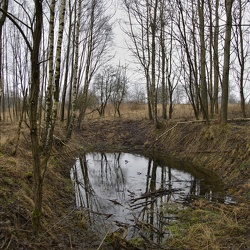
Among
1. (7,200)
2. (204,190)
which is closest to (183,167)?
(204,190)

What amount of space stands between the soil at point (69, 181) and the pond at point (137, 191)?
1.22 feet

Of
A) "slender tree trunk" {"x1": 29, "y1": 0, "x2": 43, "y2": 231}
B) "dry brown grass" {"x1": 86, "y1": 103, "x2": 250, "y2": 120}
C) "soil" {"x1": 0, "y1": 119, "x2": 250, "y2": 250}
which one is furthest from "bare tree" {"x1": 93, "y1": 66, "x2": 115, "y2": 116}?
"slender tree trunk" {"x1": 29, "y1": 0, "x2": 43, "y2": 231}

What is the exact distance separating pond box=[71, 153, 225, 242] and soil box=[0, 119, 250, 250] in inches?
14.6

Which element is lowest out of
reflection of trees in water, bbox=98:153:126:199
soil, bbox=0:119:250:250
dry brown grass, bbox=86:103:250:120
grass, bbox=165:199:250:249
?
reflection of trees in water, bbox=98:153:126:199

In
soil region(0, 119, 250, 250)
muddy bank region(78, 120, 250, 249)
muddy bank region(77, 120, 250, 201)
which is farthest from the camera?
muddy bank region(77, 120, 250, 201)

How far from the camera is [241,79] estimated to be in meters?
10.9

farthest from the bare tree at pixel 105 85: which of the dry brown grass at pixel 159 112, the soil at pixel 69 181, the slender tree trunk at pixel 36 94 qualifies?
the slender tree trunk at pixel 36 94

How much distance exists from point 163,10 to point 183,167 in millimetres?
8593

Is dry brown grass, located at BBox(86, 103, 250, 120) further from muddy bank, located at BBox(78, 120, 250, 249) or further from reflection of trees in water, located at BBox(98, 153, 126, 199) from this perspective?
reflection of trees in water, located at BBox(98, 153, 126, 199)

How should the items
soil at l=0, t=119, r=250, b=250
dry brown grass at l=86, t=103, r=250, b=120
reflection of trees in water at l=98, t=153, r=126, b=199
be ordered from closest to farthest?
soil at l=0, t=119, r=250, b=250, reflection of trees in water at l=98, t=153, r=126, b=199, dry brown grass at l=86, t=103, r=250, b=120

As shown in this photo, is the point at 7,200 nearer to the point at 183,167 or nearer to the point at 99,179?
the point at 99,179

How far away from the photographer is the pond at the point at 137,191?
Result: 14.9 ft

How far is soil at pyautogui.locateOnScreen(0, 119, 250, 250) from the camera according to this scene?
3365 mm

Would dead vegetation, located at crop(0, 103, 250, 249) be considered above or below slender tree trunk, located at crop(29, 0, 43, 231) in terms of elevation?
below
